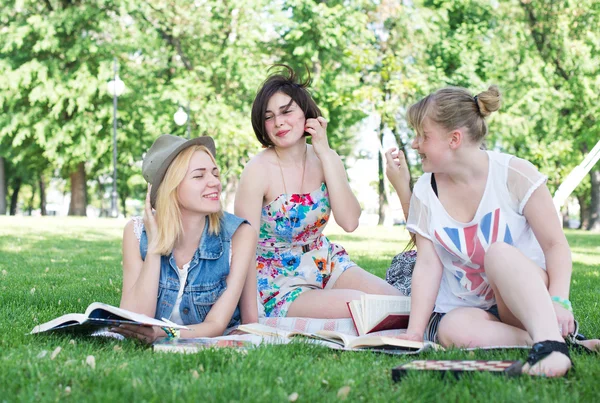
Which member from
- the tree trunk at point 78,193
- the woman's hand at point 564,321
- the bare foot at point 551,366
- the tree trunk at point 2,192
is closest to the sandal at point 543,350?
the bare foot at point 551,366

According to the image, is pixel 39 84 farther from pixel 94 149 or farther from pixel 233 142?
pixel 233 142

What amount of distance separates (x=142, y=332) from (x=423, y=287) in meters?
1.49

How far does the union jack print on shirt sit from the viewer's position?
12.0 feet

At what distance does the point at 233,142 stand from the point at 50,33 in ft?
25.3

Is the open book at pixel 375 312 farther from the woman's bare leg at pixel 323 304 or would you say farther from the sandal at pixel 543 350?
the sandal at pixel 543 350

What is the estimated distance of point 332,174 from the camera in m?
4.55

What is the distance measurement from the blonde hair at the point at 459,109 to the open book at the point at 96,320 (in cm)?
170

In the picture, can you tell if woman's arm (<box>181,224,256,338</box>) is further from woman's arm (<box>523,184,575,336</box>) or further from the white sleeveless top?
woman's arm (<box>523,184,575,336</box>)

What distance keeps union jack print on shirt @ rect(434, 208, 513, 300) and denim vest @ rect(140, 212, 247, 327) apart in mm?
1278

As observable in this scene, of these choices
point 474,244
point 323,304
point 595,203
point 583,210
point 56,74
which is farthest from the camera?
point 583,210

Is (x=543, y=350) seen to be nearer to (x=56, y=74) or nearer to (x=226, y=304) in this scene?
(x=226, y=304)

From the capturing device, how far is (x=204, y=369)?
9.64 ft

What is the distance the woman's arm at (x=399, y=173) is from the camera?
4344 mm

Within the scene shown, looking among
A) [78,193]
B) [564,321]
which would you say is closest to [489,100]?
[564,321]
